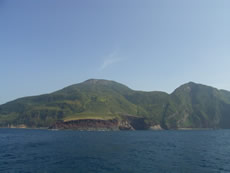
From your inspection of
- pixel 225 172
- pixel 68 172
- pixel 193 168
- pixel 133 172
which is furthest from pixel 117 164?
pixel 225 172

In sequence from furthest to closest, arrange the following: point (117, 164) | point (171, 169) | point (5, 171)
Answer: point (117, 164), point (171, 169), point (5, 171)

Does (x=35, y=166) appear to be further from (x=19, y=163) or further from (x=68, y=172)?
(x=68, y=172)

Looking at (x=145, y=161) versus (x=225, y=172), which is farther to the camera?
(x=145, y=161)

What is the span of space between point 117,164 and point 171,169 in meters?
11.9

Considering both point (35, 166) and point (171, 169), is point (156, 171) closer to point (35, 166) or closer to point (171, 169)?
point (171, 169)

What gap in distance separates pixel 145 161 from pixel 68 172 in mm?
19365

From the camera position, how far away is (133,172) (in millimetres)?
36469

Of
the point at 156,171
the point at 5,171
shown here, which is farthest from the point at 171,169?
the point at 5,171

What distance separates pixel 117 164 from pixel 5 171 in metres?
22.8

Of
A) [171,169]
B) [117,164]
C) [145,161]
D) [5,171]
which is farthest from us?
[145,161]

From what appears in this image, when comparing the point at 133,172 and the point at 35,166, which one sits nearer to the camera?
the point at 133,172

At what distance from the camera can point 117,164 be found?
4278cm

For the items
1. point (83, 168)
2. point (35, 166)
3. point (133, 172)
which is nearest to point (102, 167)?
point (83, 168)

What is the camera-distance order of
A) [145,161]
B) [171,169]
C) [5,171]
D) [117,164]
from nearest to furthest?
[5,171] < [171,169] < [117,164] < [145,161]
